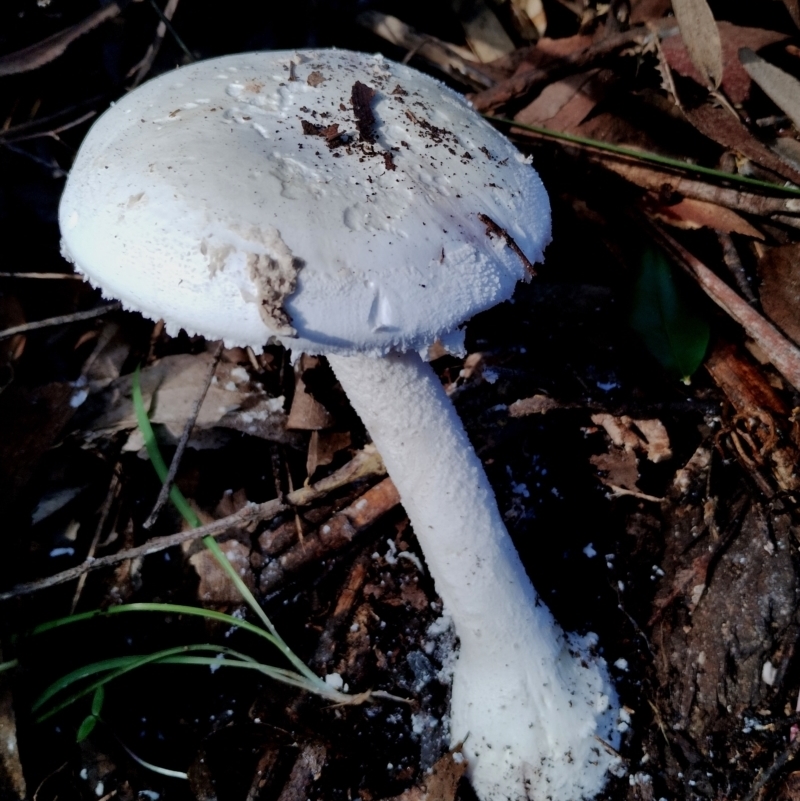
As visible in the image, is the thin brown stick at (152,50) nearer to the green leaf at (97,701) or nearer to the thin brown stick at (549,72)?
the thin brown stick at (549,72)

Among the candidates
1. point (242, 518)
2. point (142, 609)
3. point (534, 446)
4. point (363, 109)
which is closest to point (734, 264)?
point (534, 446)

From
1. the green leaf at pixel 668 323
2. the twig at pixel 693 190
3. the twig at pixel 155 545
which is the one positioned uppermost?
the twig at pixel 693 190

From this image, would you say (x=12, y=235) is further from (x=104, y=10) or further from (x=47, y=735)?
(x=47, y=735)

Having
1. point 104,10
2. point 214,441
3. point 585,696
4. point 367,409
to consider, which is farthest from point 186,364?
point 585,696

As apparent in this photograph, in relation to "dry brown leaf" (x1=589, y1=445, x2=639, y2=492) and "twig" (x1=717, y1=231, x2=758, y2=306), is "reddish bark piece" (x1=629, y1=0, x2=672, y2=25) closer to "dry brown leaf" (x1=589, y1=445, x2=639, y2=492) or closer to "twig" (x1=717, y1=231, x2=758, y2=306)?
"twig" (x1=717, y1=231, x2=758, y2=306)

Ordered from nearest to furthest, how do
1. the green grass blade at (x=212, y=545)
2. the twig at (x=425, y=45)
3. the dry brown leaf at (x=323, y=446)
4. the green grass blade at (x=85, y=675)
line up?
the green grass blade at (x=85, y=675) → the green grass blade at (x=212, y=545) → the dry brown leaf at (x=323, y=446) → the twig at (x=425, y=45)

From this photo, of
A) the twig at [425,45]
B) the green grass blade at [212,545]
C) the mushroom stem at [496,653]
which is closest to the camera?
the mushroom stem at [496,653]

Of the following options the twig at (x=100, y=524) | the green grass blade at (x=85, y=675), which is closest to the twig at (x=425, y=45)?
the twig at (x=100, y=524)
